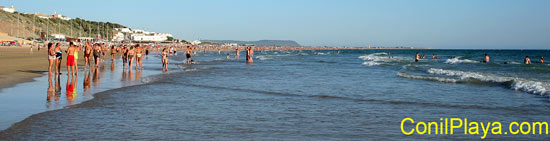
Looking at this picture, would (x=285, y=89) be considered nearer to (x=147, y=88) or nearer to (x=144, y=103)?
(x=147, y=88)

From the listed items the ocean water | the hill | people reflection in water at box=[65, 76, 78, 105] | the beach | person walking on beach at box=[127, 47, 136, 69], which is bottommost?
the ocean water

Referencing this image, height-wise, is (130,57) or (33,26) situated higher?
(33,26)

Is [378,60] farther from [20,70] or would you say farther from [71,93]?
[71,93]

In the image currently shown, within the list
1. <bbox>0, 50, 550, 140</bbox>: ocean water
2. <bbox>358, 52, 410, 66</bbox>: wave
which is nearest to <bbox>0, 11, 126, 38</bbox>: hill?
<bbox>358, 52, 410, 66</bbox>: wave

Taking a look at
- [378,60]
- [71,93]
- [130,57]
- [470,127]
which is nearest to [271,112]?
[470,127]

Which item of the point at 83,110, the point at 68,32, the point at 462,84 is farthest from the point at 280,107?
the point at 68,32

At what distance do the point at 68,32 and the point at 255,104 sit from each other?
130821mm

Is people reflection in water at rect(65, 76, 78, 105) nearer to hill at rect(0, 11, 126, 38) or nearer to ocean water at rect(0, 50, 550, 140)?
ocean water at rect(0, 50, 550, 140)

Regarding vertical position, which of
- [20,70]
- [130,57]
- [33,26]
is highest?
[33,26]

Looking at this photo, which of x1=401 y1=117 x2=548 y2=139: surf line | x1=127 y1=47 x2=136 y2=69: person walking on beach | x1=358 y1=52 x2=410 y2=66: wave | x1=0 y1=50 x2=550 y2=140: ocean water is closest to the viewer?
x1=0 y1=50 x2=550 y2=140: ocean water

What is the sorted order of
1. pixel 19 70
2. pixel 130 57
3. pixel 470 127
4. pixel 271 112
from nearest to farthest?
pixel 470 127, pixel 271 112, pixel 19 70, pixel 130 57

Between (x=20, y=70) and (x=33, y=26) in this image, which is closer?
(x=20, y=70)

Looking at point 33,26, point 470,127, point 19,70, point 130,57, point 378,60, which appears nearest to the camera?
point 470,127

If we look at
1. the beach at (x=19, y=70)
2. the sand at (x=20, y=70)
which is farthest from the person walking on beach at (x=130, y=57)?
the beach at (x=19, y=70)
